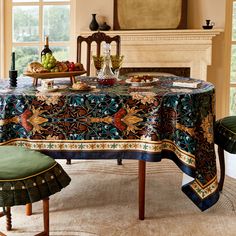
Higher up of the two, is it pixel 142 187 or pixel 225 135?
pixel 225 135

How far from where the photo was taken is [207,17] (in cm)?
487

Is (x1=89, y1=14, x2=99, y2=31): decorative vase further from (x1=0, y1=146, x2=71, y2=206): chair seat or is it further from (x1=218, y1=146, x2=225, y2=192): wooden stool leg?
(x1=0, y1=146, x2=71, y2=206): chair seat

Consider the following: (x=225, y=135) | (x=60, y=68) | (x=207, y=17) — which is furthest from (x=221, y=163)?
(x=207, y=17)

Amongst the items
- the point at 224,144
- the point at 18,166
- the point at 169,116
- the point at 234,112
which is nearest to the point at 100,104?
the point at 169,116

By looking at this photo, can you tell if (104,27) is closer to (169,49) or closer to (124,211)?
(169,49)

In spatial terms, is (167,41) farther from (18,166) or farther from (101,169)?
(18,166)

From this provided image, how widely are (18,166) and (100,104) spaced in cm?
64

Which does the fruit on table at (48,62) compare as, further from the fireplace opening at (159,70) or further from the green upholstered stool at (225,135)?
the fireplace opening at (159,70)

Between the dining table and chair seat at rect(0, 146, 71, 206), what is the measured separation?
1.13ft

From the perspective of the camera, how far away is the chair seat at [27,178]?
1972mm

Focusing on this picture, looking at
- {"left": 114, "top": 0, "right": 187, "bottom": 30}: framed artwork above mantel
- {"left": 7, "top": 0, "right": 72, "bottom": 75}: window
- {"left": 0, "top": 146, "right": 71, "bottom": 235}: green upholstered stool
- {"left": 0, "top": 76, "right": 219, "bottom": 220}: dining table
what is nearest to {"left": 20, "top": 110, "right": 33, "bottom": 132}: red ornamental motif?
{"left": 0, "top": 76, "right": 219, "bottom": 220}: dining table

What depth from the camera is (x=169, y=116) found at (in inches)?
99.1

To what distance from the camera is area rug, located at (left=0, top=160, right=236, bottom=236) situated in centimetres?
251

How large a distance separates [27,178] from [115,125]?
685 millimetres
